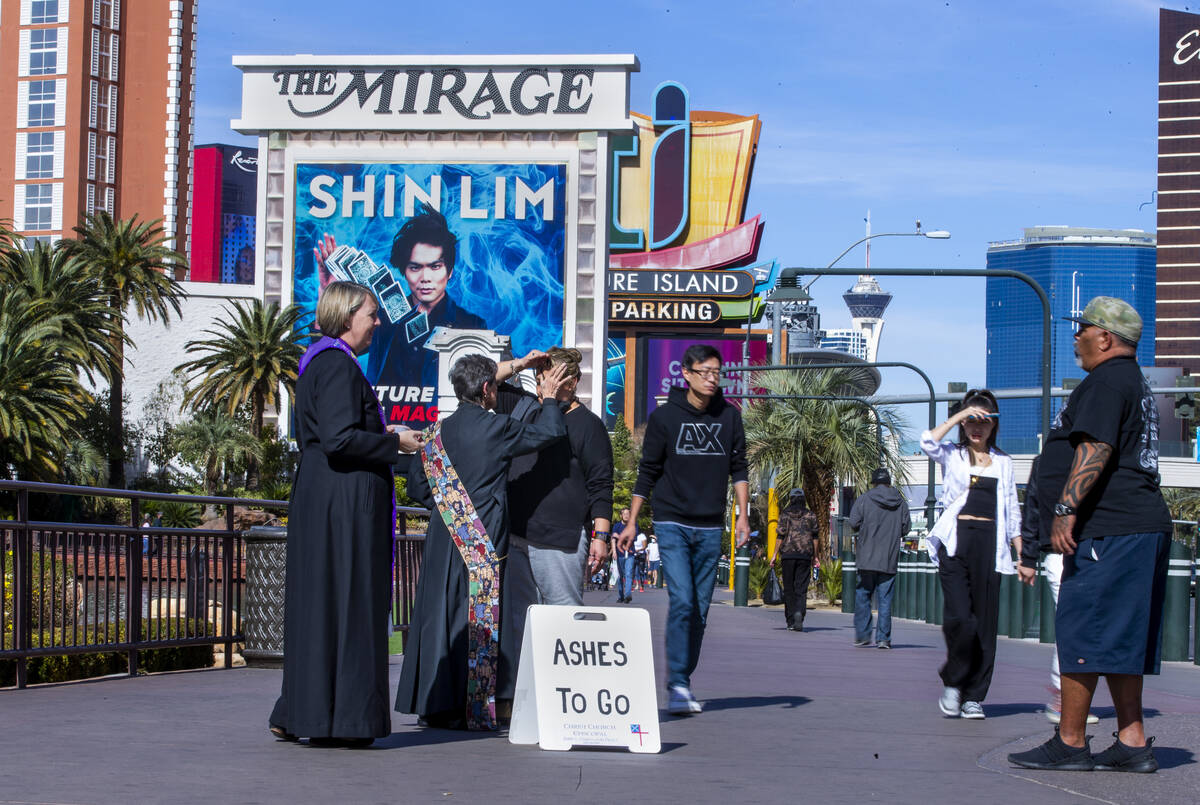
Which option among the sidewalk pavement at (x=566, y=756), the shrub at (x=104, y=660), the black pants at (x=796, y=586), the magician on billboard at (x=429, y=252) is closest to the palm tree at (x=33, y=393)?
the magician on billboard at (x=429, y=252)

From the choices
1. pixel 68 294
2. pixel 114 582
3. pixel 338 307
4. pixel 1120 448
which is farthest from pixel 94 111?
pixel 1120 448

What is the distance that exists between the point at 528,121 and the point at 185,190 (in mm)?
35347

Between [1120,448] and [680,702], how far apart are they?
9.89 feet

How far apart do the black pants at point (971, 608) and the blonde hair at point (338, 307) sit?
386cm

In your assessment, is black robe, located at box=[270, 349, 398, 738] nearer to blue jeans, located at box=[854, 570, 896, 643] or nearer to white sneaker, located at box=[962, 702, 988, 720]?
white sneaker, located at box=[962, 702, 988, 720]

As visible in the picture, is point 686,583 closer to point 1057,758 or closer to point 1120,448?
point 1057,758

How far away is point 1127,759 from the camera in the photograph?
6.68m

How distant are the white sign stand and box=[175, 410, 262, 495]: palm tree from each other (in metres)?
69.3

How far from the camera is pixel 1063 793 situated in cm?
617

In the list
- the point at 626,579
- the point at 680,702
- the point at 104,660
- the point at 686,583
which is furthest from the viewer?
the point at 626,579

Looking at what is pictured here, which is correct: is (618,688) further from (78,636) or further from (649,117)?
(649,117)

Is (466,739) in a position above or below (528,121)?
below

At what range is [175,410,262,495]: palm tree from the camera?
75812 mm

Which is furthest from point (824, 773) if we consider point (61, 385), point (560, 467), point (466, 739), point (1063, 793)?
point (61, 385)
